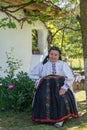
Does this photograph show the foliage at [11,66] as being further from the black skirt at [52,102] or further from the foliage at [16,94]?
the black skirt at [52,102]

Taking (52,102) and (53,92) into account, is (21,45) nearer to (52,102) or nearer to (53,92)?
(53,92)

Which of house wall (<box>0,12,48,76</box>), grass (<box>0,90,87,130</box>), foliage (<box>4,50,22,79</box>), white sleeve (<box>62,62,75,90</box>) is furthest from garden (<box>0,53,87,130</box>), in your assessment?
house wall (<box>0,12,48,76</box>)

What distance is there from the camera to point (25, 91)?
786 cm

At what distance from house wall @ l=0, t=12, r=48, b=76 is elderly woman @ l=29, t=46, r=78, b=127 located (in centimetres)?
335

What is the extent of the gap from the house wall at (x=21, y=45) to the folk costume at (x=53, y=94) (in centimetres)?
335

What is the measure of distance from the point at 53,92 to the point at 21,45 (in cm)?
466

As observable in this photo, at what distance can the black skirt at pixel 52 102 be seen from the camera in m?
6.52

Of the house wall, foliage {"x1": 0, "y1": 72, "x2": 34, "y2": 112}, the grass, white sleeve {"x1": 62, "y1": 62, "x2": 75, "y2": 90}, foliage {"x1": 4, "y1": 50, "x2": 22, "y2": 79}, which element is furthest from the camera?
the house wall

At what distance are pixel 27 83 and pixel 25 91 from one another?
20 cm

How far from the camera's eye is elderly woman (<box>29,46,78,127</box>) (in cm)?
652

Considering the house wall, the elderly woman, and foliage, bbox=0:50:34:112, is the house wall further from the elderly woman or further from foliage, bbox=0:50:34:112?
the elderly woman

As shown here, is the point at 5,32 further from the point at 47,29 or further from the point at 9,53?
the point at 47,29

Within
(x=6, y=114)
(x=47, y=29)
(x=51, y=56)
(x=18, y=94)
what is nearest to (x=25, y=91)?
(x=18, y=94)

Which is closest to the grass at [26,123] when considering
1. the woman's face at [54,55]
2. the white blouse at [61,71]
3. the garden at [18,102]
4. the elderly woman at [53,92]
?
the garden at [18,102]
